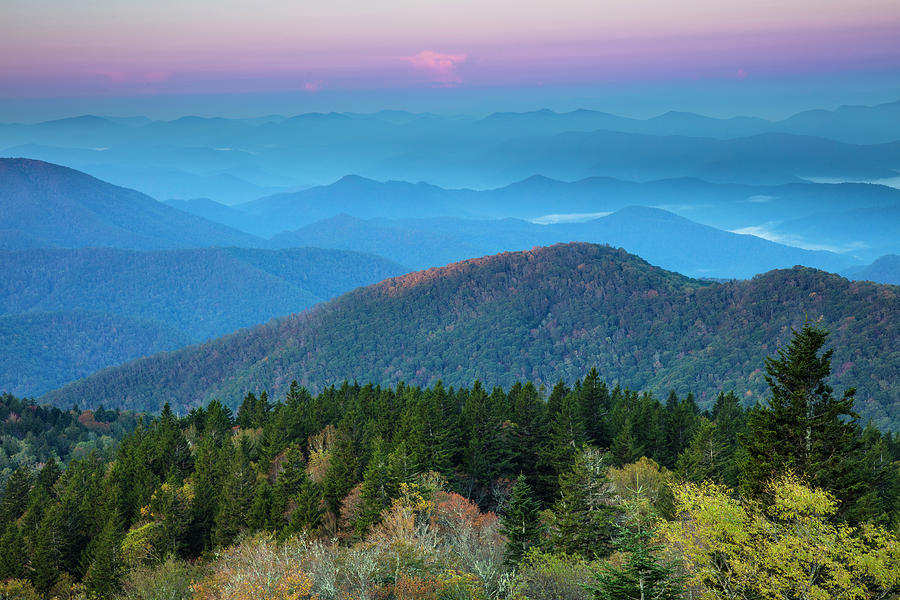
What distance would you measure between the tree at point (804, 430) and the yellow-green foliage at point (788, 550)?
93cm

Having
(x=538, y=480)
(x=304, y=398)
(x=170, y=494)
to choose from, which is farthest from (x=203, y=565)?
(x=304, y=398)

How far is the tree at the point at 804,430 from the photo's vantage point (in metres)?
26.7

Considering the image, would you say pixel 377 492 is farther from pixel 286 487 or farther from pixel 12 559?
pixel 12 559

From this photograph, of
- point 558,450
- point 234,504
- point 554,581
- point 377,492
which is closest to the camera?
point 554,581

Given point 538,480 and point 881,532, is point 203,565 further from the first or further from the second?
point 881,532

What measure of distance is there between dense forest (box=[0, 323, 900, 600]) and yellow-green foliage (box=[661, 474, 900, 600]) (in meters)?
0.11

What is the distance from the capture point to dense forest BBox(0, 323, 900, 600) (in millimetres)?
24797

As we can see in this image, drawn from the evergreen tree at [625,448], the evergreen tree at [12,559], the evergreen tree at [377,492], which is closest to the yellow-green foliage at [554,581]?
the evergreen tree at [377,492]

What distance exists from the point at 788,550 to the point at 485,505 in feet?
142

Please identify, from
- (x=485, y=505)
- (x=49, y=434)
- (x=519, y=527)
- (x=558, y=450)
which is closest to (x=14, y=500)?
(x=485, y=505)

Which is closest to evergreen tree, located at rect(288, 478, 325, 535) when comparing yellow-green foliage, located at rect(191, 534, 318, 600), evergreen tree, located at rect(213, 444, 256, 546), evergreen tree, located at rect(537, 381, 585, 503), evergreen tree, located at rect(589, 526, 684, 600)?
evergreen tree, located at rect(213, 444, 256, 546)

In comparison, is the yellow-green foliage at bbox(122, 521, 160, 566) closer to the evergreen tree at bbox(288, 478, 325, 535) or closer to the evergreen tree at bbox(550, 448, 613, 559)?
the evergreen tree at bbox(288, 478, 325, 535)

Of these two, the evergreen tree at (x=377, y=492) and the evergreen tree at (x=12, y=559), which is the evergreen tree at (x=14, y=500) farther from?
the evergreen tree at (x=377, y=492)

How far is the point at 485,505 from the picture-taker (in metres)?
64.4
